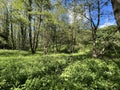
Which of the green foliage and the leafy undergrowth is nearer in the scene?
the leafy undergrowth

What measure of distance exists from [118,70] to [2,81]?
682 cm

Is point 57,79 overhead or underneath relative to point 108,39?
underneath

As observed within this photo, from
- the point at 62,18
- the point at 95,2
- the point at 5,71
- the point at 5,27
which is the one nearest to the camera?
the point at 5,71

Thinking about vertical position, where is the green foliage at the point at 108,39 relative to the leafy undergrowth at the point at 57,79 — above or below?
above

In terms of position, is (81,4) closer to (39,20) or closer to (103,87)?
(39,20)

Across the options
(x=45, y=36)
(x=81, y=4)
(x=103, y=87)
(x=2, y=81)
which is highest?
(x=81, y=4)

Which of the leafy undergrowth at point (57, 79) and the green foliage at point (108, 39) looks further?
the green foliage at point (108, 39)

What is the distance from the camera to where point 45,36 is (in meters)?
41.9

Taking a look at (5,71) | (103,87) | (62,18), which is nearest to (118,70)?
(103,87)

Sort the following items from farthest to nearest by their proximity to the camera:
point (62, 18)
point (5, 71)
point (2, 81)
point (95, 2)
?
point (62, 18), point (95, 2), point (5, 71), point (2, 81)

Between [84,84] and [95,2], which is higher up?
[95,2]

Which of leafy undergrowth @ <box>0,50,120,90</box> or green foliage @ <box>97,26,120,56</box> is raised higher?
green foliage @ <box>97,26,120,56</box>

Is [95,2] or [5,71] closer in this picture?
[5,71]

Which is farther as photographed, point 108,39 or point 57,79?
point 108,39
